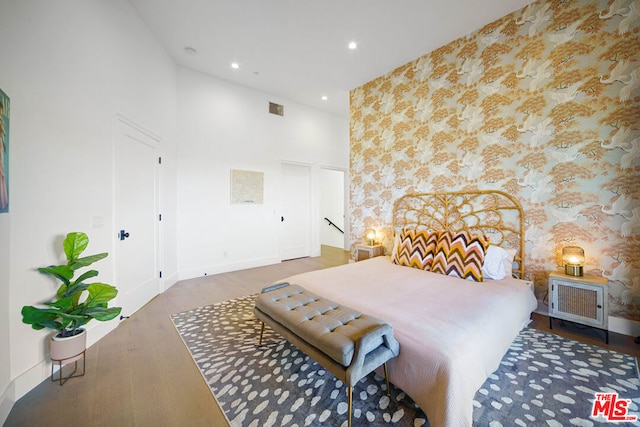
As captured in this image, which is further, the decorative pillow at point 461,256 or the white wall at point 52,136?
the decorative pillow at point 461,256

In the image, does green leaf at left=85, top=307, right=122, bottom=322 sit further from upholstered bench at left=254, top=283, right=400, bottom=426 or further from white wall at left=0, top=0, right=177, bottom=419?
upholstered bench at left=254, top=283, right=400, bottom=426

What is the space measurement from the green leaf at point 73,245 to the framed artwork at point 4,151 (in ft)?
1.22

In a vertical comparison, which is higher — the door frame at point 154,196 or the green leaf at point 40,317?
the door frame at point 154,196

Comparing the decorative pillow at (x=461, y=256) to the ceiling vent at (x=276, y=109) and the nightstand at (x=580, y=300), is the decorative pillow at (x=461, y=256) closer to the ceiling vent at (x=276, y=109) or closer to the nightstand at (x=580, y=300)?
the nightstand at (x=580, y=300)

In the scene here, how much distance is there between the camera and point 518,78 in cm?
266

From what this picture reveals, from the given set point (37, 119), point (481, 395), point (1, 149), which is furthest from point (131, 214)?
point (481, 395)

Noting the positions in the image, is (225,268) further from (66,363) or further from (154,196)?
(66,363)

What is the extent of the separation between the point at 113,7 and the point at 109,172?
1648mm

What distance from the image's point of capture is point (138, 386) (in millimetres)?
1638

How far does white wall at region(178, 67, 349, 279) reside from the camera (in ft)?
13.1

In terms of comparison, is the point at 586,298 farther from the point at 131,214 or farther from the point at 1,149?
the point at 131,214

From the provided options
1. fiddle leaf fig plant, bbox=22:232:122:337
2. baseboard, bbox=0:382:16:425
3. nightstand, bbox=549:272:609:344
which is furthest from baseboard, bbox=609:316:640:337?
baseboard, bbox=0:382:16:425

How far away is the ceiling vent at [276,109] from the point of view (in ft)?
16.0

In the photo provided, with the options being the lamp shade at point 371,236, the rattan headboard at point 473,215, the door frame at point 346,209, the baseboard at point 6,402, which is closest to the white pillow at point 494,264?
the rattan headboard at point 473,215
